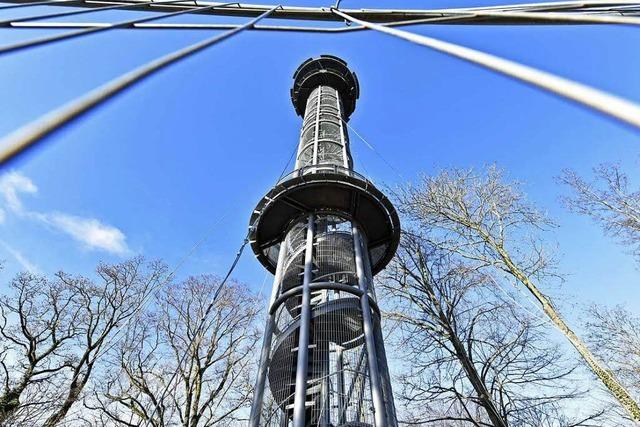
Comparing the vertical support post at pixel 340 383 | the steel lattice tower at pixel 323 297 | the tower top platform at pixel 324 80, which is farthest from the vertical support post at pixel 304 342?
the tower top platform at pixel 324 80

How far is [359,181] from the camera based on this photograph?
9180 millimetres

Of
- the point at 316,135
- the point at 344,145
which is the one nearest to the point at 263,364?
the point at 344,145

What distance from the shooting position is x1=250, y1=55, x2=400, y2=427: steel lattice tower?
239 inches

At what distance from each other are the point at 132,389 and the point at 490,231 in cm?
1288

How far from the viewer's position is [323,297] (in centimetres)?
806

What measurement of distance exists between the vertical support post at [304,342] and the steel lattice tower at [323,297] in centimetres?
2

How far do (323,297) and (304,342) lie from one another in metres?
1.90

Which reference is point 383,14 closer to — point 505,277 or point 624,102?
point 624,102

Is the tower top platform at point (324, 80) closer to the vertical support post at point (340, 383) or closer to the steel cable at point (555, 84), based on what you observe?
the vertical support post at point (340, 383)

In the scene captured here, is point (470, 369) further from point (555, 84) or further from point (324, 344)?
point (555, 84)

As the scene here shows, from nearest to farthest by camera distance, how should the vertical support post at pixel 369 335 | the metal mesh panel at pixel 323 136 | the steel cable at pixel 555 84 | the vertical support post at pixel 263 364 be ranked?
the steel cable at pixel 555 84
the vertical support post at pixel 369 335
the vertical support post at pixel 263 364
the metal mesh panel at pixel 323 136

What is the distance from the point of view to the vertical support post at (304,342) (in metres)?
5.33

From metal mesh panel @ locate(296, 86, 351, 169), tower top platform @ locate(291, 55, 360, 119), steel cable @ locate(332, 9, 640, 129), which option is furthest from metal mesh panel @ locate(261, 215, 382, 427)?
tower top platform @ locate(291, 55, 360, 119)

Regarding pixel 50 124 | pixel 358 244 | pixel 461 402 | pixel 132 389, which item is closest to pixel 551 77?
pixel 50 124
